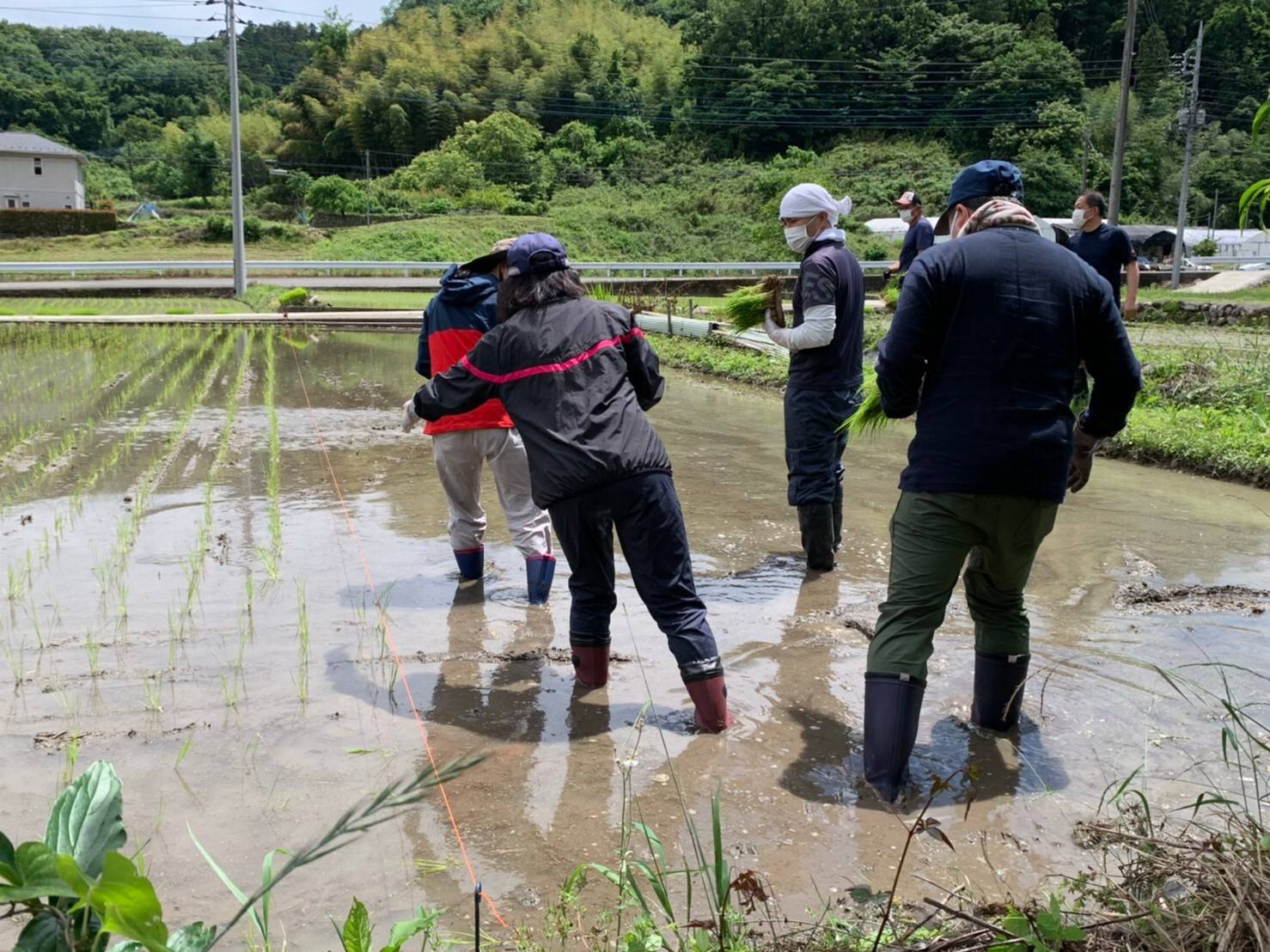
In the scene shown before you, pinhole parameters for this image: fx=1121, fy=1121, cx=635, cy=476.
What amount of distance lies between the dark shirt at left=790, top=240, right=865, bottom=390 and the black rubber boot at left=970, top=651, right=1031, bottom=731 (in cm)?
198

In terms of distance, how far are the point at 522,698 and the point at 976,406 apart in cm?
189

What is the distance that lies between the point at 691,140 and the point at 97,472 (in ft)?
214

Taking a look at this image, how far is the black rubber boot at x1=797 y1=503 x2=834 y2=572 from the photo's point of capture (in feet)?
18.0

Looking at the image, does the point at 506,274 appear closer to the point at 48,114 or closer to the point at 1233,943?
the point at 1233,943

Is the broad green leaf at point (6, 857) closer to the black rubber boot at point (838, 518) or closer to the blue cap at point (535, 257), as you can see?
the blue cap at point (535, 257)

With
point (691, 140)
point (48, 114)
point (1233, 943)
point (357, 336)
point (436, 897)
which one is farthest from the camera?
point (48, 114)

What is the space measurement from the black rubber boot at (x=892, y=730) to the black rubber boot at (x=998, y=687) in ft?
1.54

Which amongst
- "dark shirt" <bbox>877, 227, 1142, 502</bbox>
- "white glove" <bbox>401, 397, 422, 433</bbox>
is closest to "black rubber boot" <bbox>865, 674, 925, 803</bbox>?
"dark shirt" <bbox>877, 227, 1142, 502</bbox>

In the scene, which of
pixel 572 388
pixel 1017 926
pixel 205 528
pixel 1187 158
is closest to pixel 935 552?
pixel 572 388

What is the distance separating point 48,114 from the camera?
77.9 metres

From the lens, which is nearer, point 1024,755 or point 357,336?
point 1024,755

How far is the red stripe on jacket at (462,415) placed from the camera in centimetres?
496

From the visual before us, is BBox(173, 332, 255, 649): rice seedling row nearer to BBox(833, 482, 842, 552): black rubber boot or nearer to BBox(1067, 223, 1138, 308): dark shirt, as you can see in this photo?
BBox(833, 482, 842, 552): black rubber boot

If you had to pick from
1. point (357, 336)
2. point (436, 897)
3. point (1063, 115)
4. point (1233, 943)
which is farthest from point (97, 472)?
point (1063, 115)
